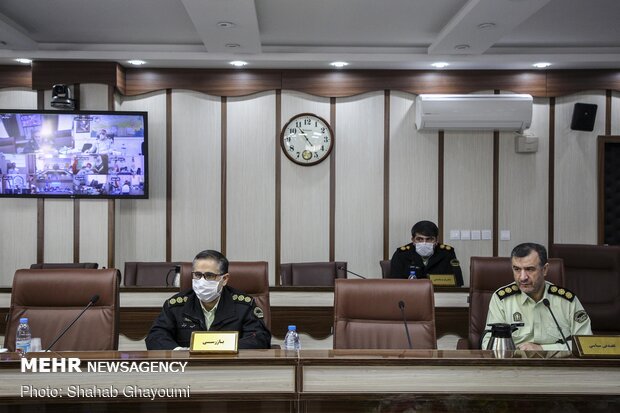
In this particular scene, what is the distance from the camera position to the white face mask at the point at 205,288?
2.97m

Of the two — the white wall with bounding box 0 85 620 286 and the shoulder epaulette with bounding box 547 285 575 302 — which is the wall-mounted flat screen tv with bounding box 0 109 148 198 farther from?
the shoulder epaulette with bounding box 547 285 575 302

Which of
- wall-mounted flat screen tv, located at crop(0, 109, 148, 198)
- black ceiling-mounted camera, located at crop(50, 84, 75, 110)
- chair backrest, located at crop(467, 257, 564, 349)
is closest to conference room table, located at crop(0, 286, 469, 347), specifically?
chair backrest, located at crop(467, 257, 564, 349)

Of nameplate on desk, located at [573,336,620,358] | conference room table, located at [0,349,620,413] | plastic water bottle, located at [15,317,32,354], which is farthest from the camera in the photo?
plastic water bottle, located at [15,317,32,354]

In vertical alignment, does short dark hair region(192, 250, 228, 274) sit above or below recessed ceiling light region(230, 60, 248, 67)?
below

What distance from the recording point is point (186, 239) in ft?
19.3

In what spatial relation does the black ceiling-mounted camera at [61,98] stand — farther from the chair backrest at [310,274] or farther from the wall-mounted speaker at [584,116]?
the wall-mounted speaker at [584,116]

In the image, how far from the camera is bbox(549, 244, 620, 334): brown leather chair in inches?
158

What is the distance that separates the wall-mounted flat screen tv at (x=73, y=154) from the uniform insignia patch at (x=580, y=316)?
3822mm


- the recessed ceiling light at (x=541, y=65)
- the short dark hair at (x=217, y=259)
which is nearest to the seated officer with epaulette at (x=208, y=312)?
the short dark hair at (x=217, y=259)

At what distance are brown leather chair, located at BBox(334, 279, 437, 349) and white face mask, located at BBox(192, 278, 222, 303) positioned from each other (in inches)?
23.7

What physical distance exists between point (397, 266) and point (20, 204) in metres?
3.62

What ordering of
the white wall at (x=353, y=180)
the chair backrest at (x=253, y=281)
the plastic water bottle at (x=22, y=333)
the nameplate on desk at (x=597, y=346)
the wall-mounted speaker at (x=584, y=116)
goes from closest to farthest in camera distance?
the nameplate on desk at (x=597, y=346), the plastic water bottle at (x=22, y=333), the chair backrest at (x=253, y=281), the wall-mounted speaker at (x=584, y=116), the white wall at (x=353, y=180)

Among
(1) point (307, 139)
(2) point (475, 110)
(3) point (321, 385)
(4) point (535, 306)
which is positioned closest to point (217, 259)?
(3) point (321, 385)

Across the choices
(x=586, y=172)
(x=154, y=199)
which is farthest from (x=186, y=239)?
(x=586, y=172)
